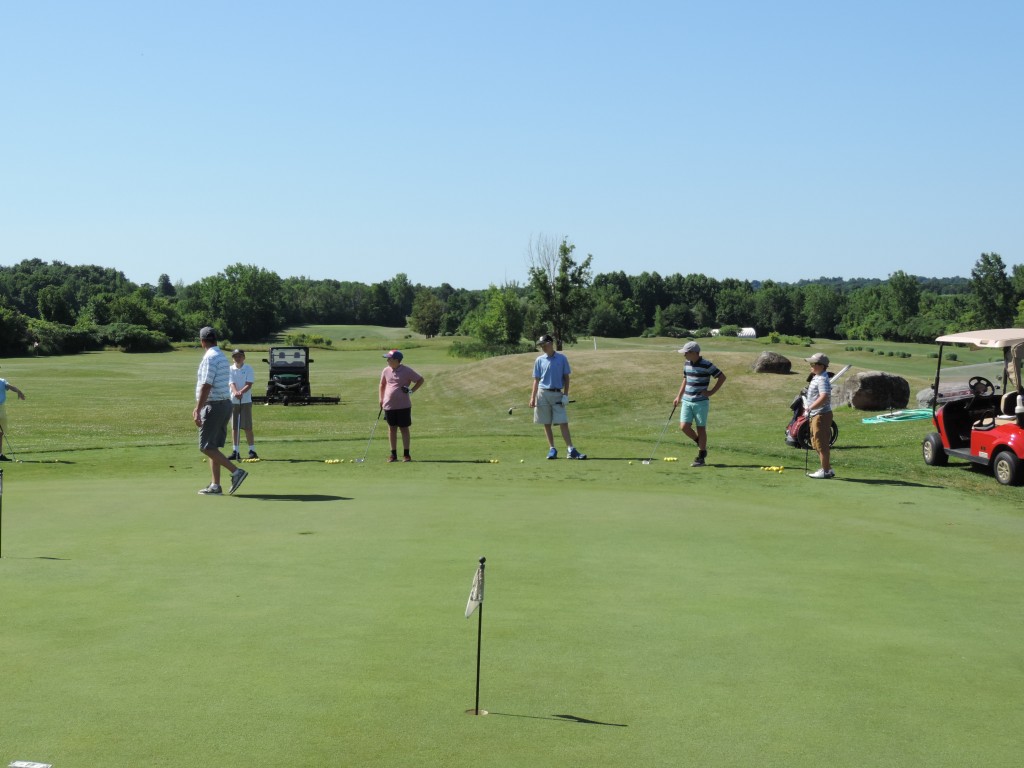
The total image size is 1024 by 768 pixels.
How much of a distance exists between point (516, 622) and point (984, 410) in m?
13.4

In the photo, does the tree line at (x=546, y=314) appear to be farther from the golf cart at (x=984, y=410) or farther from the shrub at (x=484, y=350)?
the golf cart at (x=984, y=410)

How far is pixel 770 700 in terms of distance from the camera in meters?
5.30

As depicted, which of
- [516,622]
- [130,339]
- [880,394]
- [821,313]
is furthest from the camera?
[821,313]

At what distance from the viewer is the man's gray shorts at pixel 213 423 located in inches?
532

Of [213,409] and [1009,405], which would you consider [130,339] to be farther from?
[1009,405]

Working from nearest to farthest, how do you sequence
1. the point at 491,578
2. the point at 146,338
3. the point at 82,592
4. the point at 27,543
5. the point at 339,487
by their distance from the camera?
the point at 82,592, the point at 491,578, the point at 27,543, the point at 339,487, the point at 146,338

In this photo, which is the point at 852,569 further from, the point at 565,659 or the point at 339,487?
the point at 339,487

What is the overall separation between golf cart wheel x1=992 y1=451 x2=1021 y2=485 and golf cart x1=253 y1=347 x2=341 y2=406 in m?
31.2

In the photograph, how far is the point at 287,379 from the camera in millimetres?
43469

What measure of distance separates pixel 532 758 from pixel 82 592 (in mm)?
4116

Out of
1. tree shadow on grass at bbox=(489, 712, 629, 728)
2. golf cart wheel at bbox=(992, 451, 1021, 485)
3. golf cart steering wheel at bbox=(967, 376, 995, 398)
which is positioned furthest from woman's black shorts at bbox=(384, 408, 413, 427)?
tree shadow on grass at bbox=(489, 712, 629, 728)

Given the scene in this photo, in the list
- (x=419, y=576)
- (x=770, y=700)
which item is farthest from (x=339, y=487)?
(x=770, y=700)

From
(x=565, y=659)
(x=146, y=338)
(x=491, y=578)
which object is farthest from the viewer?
(x=146, y=338)

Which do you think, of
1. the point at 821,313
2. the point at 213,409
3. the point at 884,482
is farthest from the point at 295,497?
the point at 821,313
